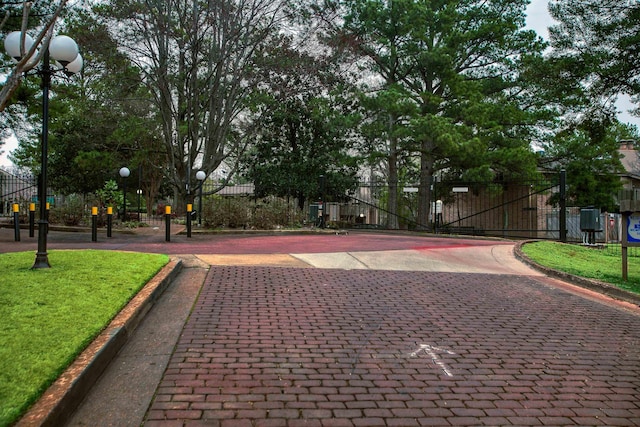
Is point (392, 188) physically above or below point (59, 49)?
below

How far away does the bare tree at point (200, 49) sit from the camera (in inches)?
745

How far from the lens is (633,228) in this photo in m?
9.18

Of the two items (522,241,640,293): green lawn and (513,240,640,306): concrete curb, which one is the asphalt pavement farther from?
(522,241,640,293): green lawn

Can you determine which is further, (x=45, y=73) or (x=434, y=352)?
(x=45, y=73)

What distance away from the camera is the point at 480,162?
71.1ft

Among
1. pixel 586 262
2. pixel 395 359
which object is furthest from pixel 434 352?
pixel 586 262

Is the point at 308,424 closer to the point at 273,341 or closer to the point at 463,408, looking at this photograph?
the point at 463,408

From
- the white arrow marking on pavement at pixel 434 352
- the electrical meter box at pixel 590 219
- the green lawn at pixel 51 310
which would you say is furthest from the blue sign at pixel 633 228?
the green lawn at pixel 51 310

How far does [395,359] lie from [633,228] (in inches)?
283

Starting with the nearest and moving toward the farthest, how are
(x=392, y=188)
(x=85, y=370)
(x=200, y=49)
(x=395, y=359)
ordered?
(x=85, y=370) → (x=395, y=359) → (x=200, y=49) → (x=392, y=188)

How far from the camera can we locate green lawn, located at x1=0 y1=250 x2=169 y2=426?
3.23 metres

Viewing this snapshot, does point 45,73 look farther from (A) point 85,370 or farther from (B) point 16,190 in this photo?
(B) point 16,190

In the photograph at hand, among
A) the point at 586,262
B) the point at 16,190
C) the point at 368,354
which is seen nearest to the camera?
the point at 368,354

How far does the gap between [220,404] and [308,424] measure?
65cm
